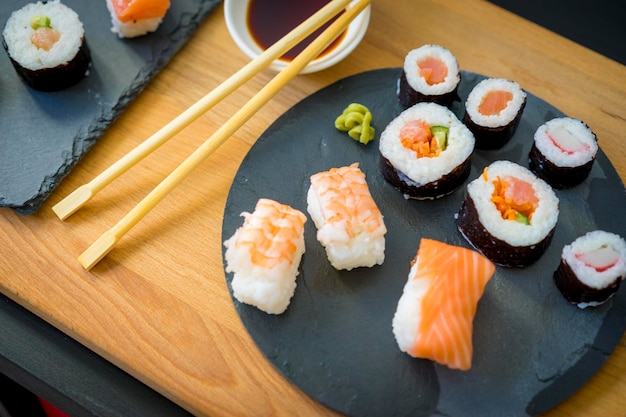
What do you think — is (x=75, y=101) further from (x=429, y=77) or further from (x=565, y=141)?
(x=565, y=141)

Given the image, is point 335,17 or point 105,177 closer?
point 105,177

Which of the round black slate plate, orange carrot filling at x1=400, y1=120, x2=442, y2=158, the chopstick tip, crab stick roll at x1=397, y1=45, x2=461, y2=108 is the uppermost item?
crab stick roll at x1=397, y1=45, x2=461, y2=108

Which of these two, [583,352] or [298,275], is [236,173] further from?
[583,352]

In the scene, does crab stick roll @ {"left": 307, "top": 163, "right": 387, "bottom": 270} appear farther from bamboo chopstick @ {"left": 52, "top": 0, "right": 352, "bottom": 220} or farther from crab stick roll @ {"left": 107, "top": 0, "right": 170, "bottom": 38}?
crab stick roll @ {"left": 107, "top": 0, "right": 170, "bottom": 38}

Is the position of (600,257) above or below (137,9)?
below

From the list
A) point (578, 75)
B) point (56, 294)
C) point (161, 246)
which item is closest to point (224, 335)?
point (161, 246)

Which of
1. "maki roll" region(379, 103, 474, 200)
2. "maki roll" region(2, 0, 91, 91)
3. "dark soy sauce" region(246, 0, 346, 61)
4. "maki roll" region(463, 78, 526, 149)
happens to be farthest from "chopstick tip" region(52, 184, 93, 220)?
"maki roll" region(463, 78, 526, 149)

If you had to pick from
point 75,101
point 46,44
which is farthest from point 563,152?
point 46,44
